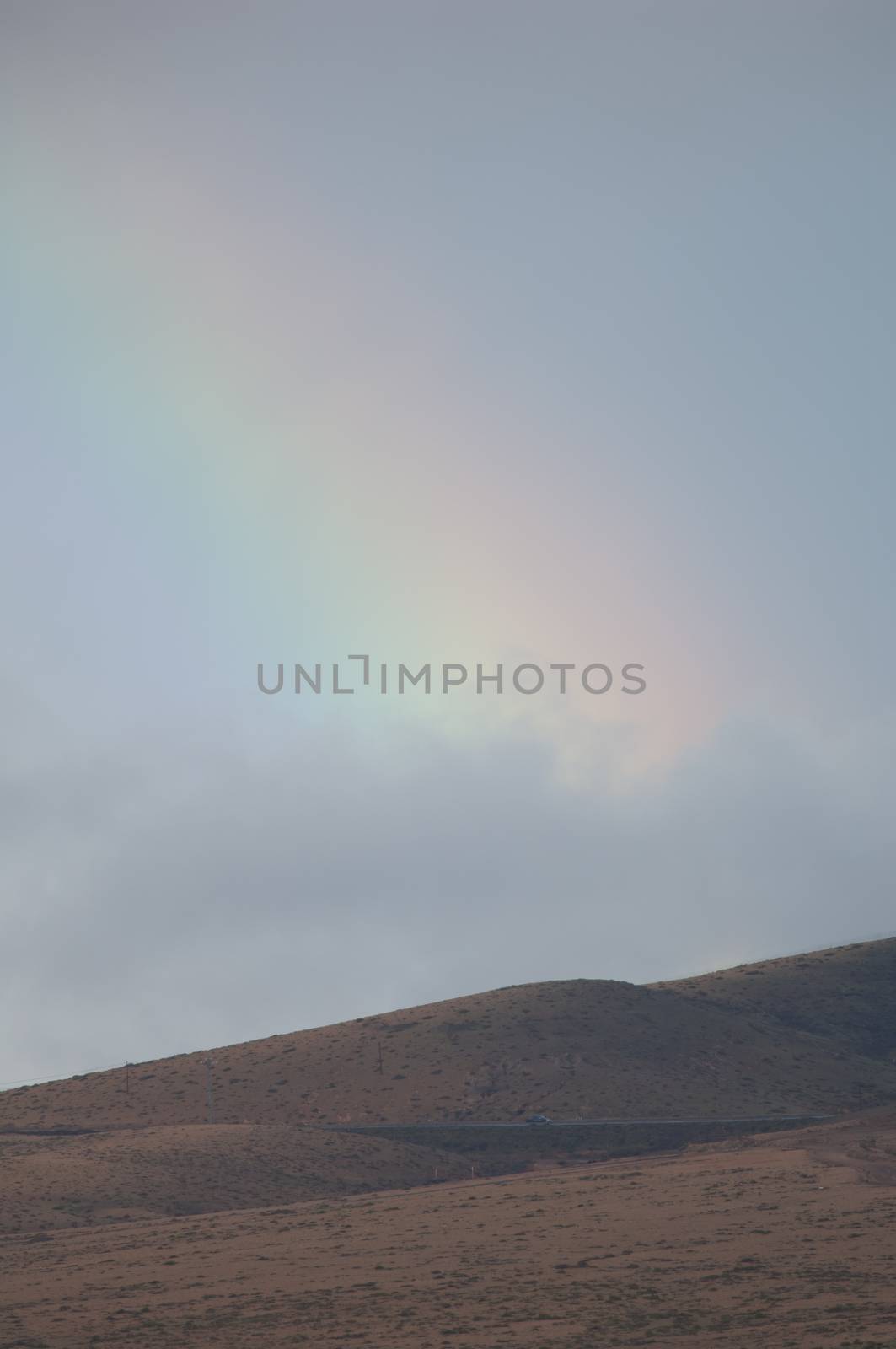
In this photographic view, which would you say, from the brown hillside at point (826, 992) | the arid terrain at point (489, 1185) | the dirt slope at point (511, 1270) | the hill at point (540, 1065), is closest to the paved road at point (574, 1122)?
the arid terrain at point (489, 1185)

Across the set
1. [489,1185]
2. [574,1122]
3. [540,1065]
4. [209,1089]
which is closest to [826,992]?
[540,1065]

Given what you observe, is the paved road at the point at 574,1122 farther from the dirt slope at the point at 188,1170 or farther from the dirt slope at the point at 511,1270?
the dirt slope at the point at 511,1270

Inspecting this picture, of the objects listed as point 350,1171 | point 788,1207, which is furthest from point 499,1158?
point 788,1207

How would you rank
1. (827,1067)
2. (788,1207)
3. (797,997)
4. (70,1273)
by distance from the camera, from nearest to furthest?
(70,1273)
(788,1207)
(827,1067)
(797,997)

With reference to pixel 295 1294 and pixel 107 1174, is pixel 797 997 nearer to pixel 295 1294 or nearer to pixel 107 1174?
pixel 107 1174

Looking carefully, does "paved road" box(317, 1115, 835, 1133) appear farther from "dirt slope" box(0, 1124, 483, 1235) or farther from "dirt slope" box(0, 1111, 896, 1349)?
"dirt slope" box(0, 1111, 896, 1349)

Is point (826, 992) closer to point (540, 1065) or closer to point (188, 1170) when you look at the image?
point (540, 1065)

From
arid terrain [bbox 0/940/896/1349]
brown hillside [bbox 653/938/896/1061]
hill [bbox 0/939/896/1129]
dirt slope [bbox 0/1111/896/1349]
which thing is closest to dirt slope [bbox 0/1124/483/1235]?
arid terrain [bbox 0/940/896/1349]
